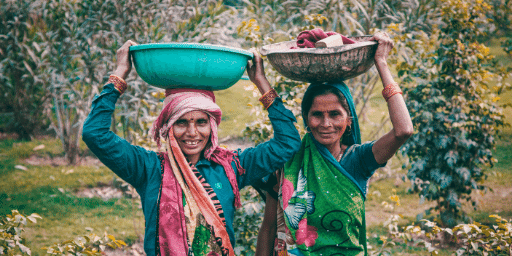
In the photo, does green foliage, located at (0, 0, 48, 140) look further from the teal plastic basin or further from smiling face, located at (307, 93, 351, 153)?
smiling face, located at (307, 93, 351, 153)

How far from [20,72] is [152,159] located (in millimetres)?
7106

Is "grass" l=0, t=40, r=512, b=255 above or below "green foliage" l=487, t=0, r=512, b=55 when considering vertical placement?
below

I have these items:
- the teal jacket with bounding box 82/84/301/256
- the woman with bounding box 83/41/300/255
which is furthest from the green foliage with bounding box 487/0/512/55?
the woman with bounding box 83/41/300/255

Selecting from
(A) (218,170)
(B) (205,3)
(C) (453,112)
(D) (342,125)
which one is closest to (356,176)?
(D) (342,125)

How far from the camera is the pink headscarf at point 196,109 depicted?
7.07 feet

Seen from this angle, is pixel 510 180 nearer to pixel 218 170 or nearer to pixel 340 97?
pixel 340 97

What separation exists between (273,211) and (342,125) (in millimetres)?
705

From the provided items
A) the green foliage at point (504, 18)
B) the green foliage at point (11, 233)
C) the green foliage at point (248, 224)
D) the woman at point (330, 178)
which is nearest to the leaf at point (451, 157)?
the green foliage at point (504, 18)

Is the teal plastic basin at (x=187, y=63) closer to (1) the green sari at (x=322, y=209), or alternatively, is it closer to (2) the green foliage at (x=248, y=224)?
(1) the green sari at (x=322, y=209)

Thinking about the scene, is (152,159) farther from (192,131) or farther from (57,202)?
(57,202)

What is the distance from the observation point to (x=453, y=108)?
4.64m

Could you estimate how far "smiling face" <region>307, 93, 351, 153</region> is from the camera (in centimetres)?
228

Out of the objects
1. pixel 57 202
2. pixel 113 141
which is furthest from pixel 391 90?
pixel 57 202

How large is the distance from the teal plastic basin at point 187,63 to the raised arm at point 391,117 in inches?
29.1
